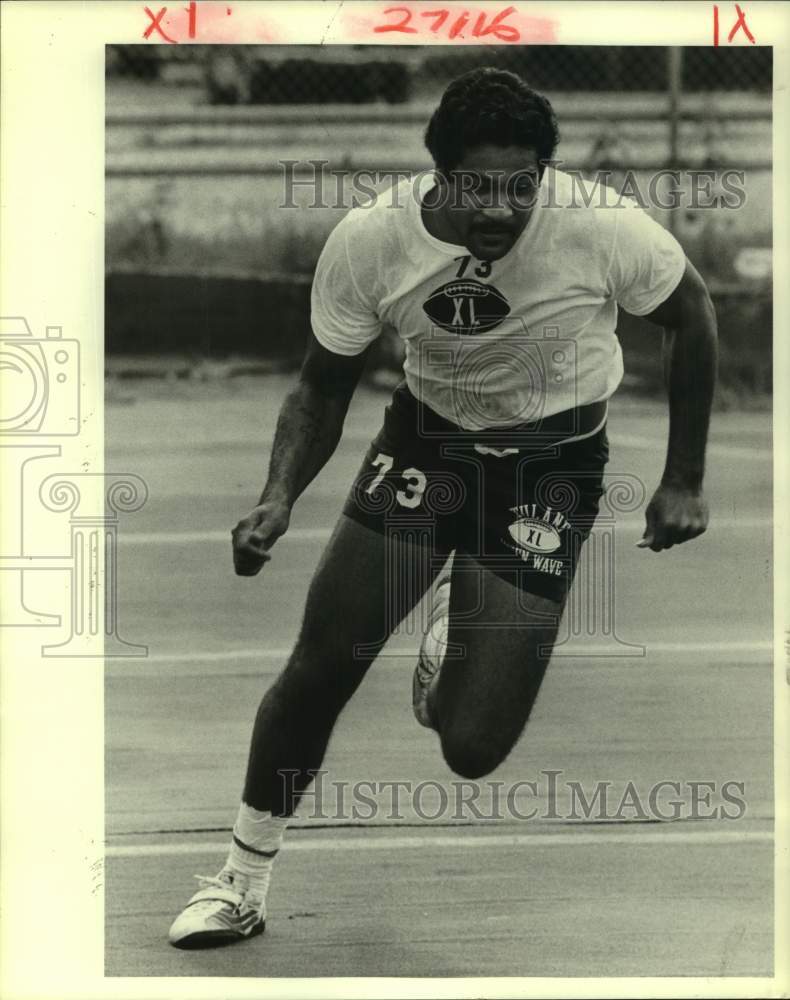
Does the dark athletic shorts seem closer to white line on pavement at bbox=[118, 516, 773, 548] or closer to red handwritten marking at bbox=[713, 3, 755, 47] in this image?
white line on pavement at bbox=[118, 516, 773, 548]

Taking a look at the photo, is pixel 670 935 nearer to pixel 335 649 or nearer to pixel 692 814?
pixel 692 814

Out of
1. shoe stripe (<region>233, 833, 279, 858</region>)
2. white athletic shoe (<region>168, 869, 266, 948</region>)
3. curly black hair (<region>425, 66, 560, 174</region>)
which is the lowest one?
white athletic shoe (<region>168, 869, 266, 948</region>)

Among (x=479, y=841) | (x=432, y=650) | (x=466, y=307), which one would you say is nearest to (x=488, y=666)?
(x=432, y=650)

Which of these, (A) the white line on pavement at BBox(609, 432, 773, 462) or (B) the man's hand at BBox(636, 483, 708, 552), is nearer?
(B) the man's hand at BBox(636, 483, 708, 552)

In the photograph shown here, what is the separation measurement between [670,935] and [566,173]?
2.16m

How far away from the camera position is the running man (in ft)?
22.8

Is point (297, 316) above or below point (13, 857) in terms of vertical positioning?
above

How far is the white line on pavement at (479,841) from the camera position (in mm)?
7254

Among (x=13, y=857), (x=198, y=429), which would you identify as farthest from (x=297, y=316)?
(x=13, y=857)

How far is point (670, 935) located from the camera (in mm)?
7086


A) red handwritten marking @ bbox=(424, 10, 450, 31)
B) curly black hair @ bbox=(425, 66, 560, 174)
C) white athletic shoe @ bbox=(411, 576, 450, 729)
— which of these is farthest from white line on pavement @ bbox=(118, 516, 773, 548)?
red handwritten marking @ bbox=(424, 10, 450, 31)

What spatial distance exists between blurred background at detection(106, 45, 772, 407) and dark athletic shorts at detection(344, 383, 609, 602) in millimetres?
408

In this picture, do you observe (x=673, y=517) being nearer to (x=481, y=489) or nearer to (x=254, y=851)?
(x=481, y=489)

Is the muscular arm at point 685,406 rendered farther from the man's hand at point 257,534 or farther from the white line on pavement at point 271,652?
the man's hand at point 257,534
